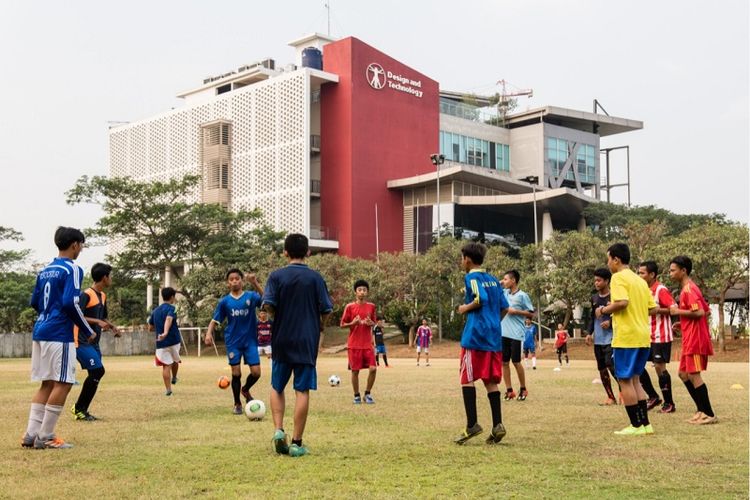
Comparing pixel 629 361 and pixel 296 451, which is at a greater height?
pixel 629 361

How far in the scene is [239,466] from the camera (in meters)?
7.20

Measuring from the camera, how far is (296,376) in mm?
8062

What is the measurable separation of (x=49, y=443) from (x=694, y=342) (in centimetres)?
764

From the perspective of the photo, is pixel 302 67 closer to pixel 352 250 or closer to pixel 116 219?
pixel 352 250

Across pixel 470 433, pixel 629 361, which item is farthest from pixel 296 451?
pixel 629 361

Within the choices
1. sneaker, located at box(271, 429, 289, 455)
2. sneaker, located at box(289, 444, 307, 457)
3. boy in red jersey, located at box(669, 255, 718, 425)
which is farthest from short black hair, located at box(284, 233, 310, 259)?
boy in red jersey, located at box(669, 255, 718, 425)

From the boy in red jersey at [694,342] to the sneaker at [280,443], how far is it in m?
5.36

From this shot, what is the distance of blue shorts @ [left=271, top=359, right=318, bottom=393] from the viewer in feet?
26.1

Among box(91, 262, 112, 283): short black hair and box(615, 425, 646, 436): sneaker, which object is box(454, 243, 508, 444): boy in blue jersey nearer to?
→ box(615, 425, 646, 436): sneaker

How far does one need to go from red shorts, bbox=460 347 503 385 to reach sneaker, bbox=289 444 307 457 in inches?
74.7

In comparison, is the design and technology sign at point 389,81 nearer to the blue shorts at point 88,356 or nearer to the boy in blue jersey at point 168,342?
the boy in blue jersey at point 168,342

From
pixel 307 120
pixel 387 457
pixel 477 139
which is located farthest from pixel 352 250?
pixel 387 457

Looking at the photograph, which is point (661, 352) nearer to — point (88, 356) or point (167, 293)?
point (88, 356)

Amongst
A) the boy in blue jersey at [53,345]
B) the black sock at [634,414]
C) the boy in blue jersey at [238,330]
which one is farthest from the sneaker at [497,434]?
the boy in blue jersey at [238,330]
